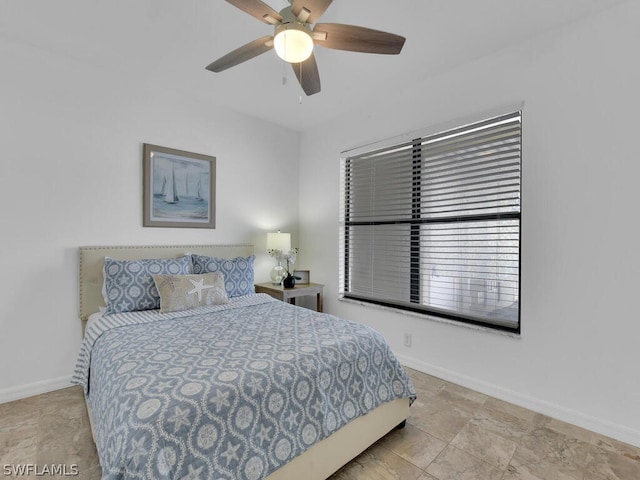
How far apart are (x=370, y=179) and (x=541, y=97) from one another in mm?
1555

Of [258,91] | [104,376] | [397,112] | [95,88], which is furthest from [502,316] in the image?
[95,88]

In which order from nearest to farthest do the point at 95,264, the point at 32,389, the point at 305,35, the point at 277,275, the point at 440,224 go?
the point at 305,35
the point at 32,389
the point at 95,264
the point at 440,224
the point at 277,275

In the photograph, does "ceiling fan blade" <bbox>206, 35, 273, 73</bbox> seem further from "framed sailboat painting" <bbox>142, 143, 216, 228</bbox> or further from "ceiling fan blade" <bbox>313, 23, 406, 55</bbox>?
"framed sailboat painting" <bbox>142, 143, 216, 228</bbox>

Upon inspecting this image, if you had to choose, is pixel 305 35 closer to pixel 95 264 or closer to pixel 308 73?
pixel 308 73

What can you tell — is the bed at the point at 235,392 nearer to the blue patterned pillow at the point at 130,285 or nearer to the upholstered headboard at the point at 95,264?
the blue patterned pillow at the point at 130,285

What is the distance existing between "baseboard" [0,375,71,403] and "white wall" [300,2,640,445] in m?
3.10

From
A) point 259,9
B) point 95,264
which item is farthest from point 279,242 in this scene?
point 259,9

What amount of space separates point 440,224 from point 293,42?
6.04 ft

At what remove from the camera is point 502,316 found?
2418mm

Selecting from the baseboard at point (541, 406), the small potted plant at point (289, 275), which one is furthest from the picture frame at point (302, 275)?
the baseboard at point (541, 406)

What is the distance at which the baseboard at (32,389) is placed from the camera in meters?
2.30

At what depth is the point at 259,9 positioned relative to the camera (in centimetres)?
153

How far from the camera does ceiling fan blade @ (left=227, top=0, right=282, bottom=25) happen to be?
1.48m

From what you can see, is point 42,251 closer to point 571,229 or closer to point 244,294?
point 244,294
